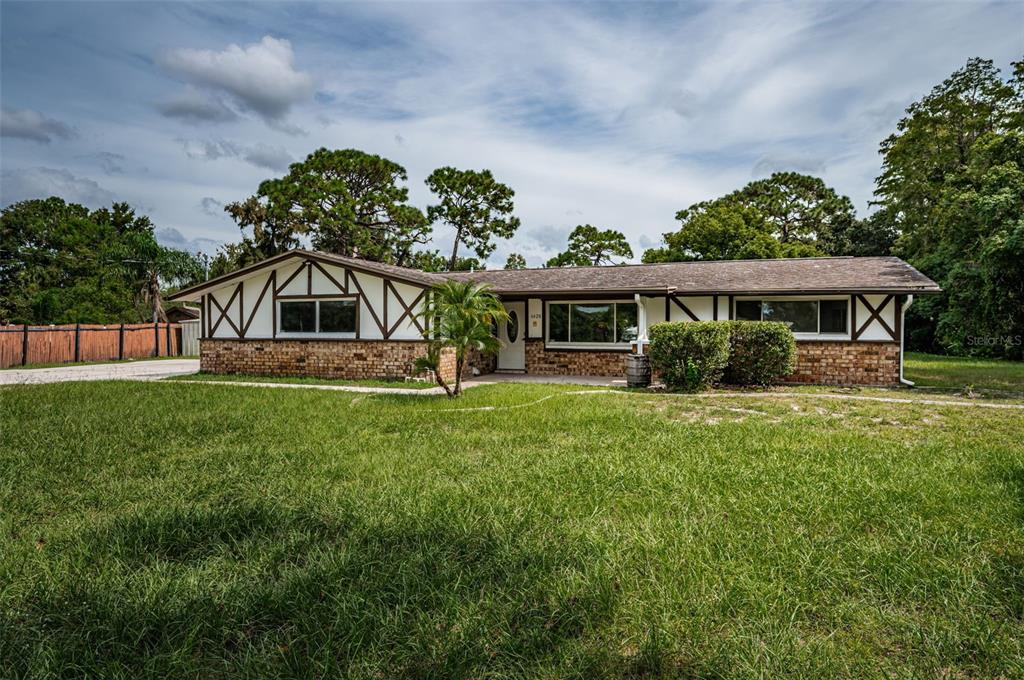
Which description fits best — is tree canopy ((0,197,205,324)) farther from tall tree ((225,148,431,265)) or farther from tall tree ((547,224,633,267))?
tall tree ((547,224,633,267))

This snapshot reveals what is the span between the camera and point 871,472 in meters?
5.02

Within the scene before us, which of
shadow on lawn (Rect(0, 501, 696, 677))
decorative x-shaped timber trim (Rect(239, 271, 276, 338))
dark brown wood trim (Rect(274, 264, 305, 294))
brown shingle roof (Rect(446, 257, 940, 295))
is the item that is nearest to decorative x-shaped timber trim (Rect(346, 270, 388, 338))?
dark brown wood trim (Rect(274, 264, 305, 294))

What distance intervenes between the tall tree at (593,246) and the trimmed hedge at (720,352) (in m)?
27.4

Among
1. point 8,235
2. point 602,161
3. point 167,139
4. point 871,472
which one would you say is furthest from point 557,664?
point 8,235

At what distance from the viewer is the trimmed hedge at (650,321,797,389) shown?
11.3m

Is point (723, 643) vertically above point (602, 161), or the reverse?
point (602, 161)

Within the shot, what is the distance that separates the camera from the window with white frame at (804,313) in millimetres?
13320

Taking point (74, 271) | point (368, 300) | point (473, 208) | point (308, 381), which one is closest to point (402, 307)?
point (368, 300)

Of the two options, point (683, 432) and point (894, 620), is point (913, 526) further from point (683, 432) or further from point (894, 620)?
point (683, 432)

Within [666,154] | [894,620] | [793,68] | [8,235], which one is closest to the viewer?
[894,620]

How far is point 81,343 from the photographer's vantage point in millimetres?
21016

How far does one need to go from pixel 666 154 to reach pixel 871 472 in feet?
39.3

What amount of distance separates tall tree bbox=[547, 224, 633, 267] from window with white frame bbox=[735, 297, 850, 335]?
25.3 m

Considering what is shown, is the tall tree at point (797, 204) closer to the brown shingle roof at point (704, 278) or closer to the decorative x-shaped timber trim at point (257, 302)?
→ the brown shingle roof at point (704, 278)
